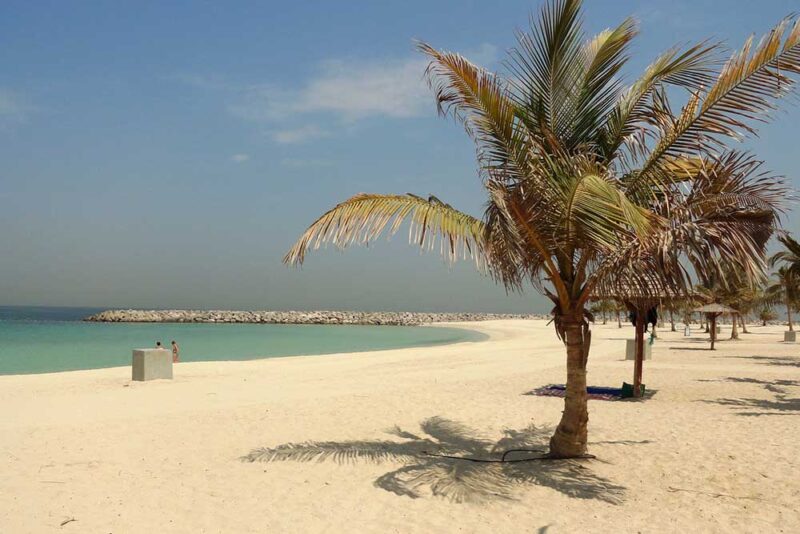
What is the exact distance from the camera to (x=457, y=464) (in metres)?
7.09

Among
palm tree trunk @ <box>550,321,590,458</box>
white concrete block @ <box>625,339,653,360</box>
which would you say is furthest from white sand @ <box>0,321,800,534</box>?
white concrete block @ <box>625,339,653,360</box>

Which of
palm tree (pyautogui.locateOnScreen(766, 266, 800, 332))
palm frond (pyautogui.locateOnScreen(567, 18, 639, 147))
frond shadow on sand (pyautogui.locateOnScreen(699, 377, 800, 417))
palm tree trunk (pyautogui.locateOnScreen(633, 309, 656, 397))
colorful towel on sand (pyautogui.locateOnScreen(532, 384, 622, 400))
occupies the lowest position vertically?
colorful towel on sand (pyautogui.locateOnScreen(532, 384, 622, 400))

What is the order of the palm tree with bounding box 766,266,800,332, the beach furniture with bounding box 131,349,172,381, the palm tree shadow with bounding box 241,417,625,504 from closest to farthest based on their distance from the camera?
the palm tree shadow with bounding box 241,417,625,504 → the beach furniture with bounding box 131,349,172,381 → the palm tree with bounding box 766,266,800,332

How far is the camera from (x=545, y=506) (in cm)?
564

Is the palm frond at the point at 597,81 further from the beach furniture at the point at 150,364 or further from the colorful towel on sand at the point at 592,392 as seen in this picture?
the beach furniture at the point at 150,364

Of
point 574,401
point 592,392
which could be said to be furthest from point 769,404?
point 574,401

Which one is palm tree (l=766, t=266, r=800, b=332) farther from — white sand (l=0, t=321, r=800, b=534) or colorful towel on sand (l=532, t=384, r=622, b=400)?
colorful towel on sand (l=532, t=384, r=622, b=400)

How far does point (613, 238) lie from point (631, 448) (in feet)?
11.5

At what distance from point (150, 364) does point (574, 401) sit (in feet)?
39.2

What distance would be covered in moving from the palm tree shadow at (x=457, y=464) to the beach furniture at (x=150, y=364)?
28.5ft

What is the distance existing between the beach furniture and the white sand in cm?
167

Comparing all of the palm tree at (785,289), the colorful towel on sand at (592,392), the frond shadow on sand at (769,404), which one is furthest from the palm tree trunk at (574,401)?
the palm tree at (785,289)

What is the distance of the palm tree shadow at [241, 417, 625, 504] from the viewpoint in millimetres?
6098

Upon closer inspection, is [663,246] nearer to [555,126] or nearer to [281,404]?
[555,126]
